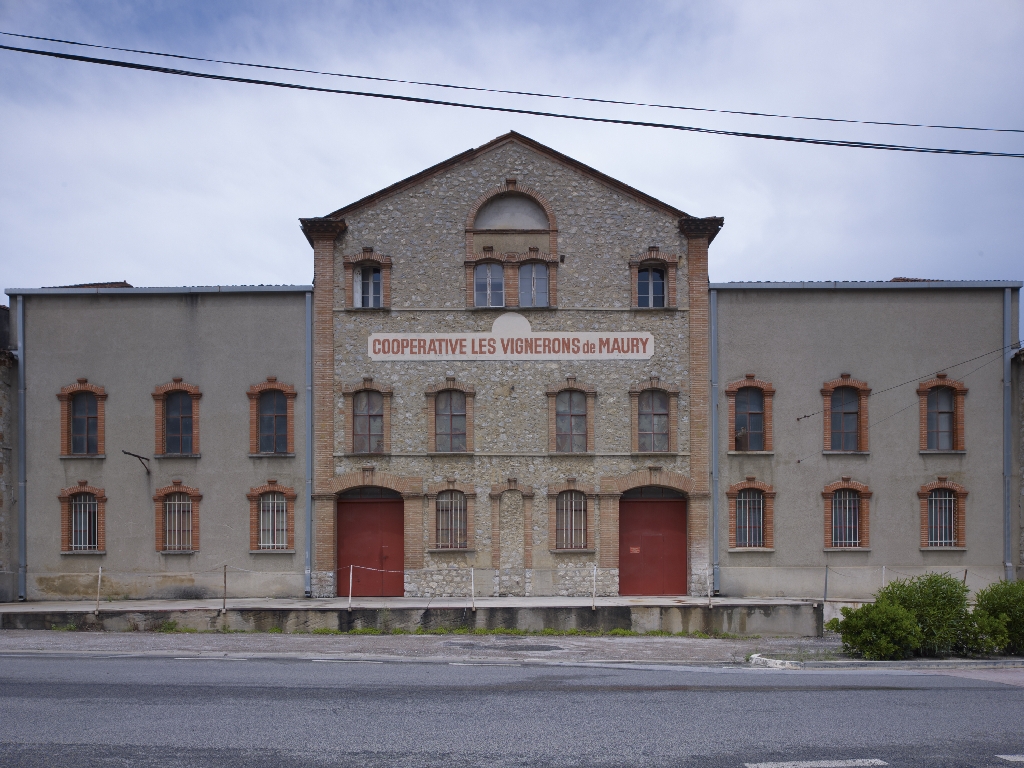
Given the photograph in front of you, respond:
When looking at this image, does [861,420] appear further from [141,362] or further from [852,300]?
[141,362]

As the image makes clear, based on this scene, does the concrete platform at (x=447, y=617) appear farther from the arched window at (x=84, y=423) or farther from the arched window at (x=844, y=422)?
the arched window at (x=844, y=422)

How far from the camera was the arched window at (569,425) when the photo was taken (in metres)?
23.4

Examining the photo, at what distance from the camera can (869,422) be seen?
77.2ft

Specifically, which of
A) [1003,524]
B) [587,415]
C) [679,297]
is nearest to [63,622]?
[587,415]

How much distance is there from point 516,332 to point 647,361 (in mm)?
3503

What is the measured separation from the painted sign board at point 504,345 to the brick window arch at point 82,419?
7180 mm

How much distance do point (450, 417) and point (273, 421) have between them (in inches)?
182

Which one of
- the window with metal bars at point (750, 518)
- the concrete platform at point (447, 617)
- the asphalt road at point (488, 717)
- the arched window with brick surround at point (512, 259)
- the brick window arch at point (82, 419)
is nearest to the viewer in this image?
the asphalt road at point (488, 717)

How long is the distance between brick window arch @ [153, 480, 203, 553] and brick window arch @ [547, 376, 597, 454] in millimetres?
9268

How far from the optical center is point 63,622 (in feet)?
63.4

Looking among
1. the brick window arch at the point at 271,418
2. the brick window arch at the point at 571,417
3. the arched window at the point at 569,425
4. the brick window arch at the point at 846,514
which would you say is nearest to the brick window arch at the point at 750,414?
the brick window arch at the point at 846,514

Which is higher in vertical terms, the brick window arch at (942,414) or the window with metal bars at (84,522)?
the brick window arch at (942,414)

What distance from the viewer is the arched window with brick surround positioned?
2344cm

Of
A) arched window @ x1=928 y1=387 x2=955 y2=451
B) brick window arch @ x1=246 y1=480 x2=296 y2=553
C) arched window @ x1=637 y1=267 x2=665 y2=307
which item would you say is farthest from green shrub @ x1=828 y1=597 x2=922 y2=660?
brick window arch @ x1=246 y1=480 x2=296 y2=553
